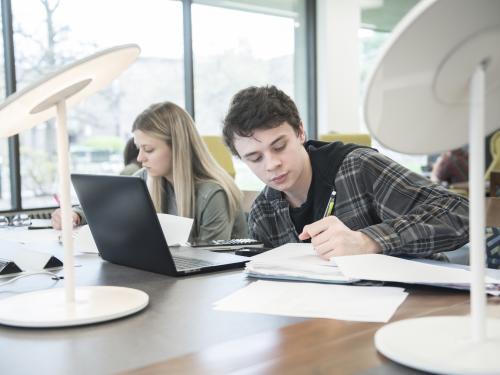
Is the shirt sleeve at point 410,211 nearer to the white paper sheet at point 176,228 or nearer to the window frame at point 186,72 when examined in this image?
the white paper sheet at point 176,228

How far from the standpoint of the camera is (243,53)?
573 cm

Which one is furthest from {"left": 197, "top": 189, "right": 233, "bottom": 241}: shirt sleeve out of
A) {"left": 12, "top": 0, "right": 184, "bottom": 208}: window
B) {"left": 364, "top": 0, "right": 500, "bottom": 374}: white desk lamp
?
{"left": 12, "top": 0, "right": 184, "bottom": 208}: window

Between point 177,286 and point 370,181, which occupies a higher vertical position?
point 370,181

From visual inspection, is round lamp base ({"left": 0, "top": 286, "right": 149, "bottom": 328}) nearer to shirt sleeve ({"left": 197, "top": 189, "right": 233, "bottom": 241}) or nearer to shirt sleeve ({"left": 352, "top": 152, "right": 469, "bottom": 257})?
shirt sleeve ({"left": 352, "top": 152, "right": 469, "bottom": 257})

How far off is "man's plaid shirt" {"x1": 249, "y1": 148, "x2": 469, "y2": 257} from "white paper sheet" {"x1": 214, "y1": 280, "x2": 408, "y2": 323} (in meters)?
0.28

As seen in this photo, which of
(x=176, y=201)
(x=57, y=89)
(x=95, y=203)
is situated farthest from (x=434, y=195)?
(x=176, y=201)

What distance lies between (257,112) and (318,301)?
2.51ft

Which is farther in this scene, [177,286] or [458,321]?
[177,286]

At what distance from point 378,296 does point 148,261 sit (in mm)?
516

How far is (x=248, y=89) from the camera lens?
1.69 metres

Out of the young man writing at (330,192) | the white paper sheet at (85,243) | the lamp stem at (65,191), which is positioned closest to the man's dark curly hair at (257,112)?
the young man writing at (330,192)

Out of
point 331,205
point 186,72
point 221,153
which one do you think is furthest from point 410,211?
point 186,72

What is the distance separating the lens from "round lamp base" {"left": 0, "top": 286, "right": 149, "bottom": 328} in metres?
0.85

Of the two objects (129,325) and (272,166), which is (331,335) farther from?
(272,166)
